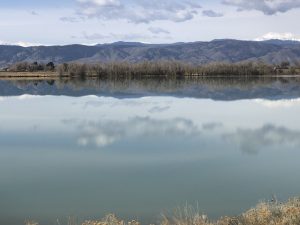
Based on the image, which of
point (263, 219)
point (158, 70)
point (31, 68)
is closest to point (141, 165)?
point (263, 219)

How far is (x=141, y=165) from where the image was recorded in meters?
13.1

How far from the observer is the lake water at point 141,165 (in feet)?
31.9

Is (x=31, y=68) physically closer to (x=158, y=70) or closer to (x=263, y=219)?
(x=158, y=70)

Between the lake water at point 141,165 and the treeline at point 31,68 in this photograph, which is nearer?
the lake water at point 141,165

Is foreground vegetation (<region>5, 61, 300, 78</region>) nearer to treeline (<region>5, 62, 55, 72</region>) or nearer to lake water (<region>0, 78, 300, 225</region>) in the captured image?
treeline (<region>5, 62, 55, 72</region>)

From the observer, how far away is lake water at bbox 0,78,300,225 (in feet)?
31.9

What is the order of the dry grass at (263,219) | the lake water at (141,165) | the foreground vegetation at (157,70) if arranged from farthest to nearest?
the foreground vegetation at (157,70) → the lake water at (141,165) → the dry grass at (263,219)

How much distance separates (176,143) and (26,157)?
504cm

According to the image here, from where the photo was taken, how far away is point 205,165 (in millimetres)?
13219

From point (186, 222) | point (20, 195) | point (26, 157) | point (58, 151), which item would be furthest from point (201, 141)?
point (186, 222)

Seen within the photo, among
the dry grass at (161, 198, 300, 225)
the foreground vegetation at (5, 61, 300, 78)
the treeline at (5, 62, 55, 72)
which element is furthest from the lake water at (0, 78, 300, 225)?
the treeline at (5, 62, 55, 72)

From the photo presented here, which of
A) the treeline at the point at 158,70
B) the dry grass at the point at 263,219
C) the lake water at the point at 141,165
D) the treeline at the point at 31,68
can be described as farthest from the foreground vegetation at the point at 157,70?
the dry grass at the point at 263,219

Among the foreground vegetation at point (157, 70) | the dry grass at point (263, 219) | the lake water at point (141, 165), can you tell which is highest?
the foreground vegetation at point (157, 70)

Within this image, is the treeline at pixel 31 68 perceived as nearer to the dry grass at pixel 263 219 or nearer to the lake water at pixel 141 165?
the lake water at pixel 141 165
